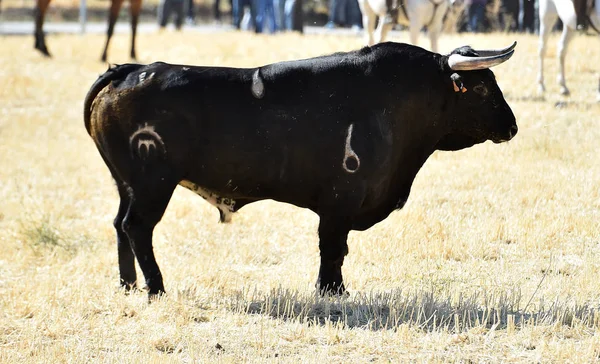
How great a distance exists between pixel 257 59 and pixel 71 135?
4.24m

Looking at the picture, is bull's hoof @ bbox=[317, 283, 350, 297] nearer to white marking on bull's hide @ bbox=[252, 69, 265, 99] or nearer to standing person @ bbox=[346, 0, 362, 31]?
white marking on bull's hide @ bbox=[252, 69, 265, 99]

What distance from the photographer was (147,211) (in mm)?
7152

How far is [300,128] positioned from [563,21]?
9.66 metres

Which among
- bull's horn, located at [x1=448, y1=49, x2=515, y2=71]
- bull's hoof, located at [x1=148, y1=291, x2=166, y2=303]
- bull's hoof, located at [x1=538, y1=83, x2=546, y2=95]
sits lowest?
bull's hoof, located at [x1=148, y1=291, x2=166, y2=303]

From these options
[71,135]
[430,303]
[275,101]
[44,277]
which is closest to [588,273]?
[430,303]

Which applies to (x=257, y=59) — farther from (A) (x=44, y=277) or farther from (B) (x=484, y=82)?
(B) (x=484, y=82)

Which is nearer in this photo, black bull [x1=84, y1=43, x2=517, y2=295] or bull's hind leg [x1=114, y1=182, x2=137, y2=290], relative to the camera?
black bull [x1=84, y1=43, x2=517, y2=295]

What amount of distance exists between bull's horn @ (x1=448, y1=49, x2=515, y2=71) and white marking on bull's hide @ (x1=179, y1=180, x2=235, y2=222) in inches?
70.0

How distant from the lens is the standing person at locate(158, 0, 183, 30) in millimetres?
29683

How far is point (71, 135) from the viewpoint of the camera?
16.8 metres

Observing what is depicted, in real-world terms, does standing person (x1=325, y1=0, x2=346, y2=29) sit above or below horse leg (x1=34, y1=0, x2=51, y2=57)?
above

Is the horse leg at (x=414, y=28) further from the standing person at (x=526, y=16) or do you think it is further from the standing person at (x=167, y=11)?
the standing person at (x=167, y=11)

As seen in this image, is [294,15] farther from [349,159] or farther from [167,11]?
[349,159]

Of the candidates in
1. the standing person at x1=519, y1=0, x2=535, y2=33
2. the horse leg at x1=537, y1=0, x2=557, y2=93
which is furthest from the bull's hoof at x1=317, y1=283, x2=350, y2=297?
the standing person at x1=519, y1=0, x2=535, y2=33
